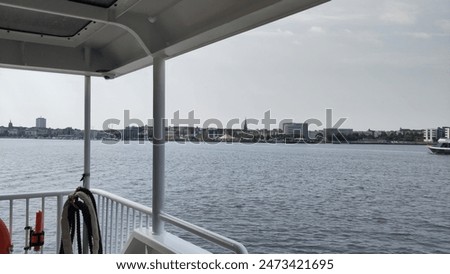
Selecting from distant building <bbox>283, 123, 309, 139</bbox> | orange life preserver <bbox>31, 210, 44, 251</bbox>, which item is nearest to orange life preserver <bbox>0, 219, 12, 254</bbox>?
orange life preserver <bbox>31, 210, 44, 251</bbox>

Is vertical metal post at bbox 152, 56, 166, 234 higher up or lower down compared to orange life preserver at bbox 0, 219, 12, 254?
higher up

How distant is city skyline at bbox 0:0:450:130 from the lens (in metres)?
28.2

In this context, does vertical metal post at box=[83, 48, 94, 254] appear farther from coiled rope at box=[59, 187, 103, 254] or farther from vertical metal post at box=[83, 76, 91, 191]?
coiled rope at box=[59, 187, 103, 254]

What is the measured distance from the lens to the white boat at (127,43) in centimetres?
192

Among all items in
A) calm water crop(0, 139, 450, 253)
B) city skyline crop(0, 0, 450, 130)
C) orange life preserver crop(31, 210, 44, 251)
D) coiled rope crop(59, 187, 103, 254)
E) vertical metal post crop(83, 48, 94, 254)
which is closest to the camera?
orange life preserver crop(31, 210, 44, 251)

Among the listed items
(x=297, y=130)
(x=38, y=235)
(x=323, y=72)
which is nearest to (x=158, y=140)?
(x=38, y=235)

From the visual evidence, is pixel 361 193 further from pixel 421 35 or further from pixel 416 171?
pixel 421 35

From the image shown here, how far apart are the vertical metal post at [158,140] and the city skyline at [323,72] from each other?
23.1 meters

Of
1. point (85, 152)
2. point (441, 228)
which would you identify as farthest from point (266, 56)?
point (85, 152)

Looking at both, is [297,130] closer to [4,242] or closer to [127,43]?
[127,43]

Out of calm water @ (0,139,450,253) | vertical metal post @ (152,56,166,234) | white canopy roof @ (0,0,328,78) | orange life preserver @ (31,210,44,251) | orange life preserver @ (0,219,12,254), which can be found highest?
white canopy roof @ (0,0,328,78)

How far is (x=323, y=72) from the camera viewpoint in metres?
31.5

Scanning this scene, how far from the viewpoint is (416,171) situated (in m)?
34.8

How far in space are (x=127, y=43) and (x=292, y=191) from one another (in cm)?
2875
